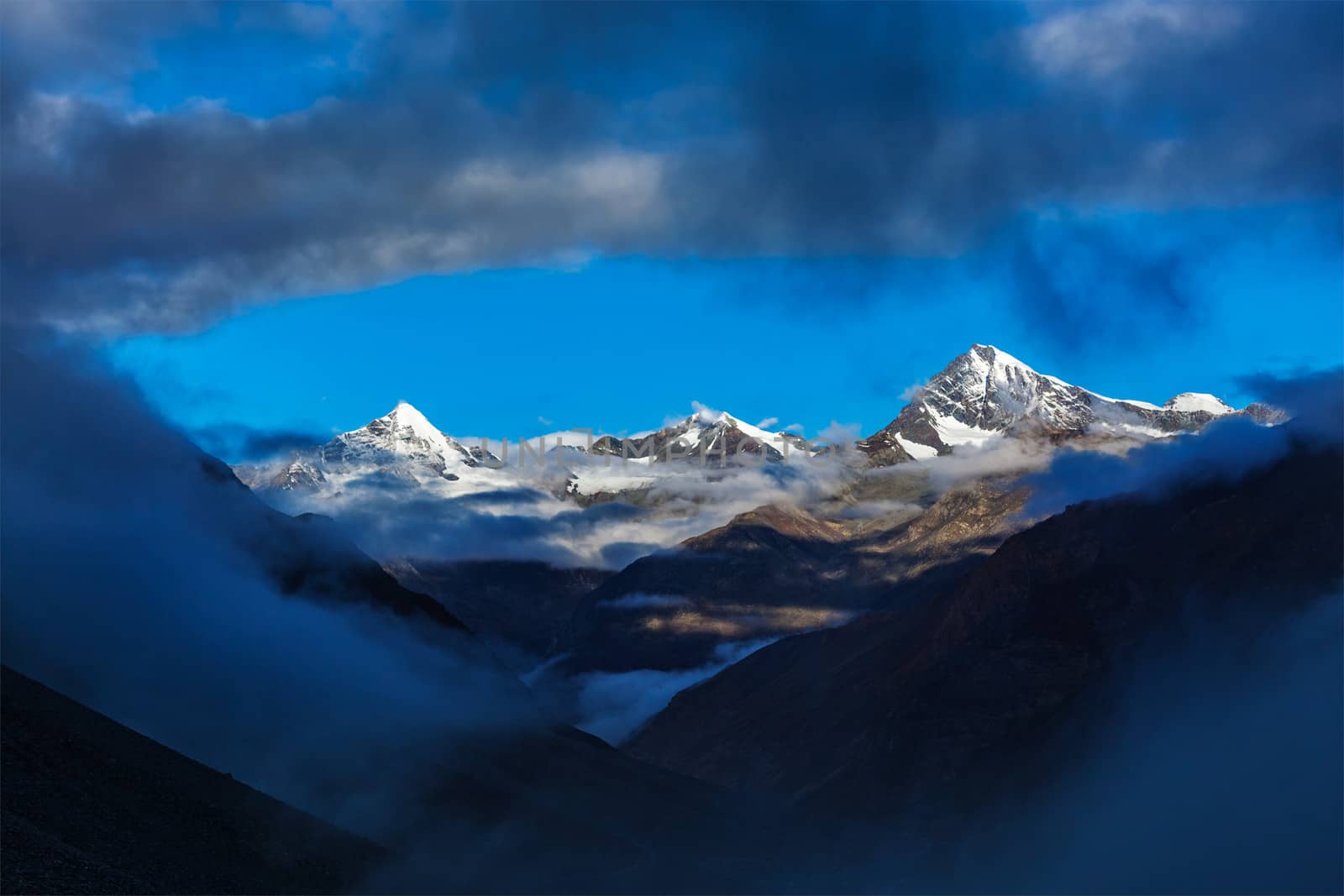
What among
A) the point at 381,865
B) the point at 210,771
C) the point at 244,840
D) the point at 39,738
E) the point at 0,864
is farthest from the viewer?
the point at 381,865

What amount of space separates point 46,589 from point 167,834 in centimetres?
8392

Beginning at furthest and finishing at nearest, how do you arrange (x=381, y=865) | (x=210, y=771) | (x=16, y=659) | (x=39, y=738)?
(x=16, y=659)
(x=381, y=865)
(x=210, y=771)
(x=39, y=738)

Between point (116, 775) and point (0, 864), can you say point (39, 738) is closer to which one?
point (116, 775)

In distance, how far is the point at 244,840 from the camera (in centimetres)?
13075

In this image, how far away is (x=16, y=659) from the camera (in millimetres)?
172375

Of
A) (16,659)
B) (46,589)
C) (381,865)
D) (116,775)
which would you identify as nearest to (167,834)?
(116,775)

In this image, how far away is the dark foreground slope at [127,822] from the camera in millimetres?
101562

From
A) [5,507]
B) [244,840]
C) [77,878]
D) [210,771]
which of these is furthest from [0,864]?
[5,507]

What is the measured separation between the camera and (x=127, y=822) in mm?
119250

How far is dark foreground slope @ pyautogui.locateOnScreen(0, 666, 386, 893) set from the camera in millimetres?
101562

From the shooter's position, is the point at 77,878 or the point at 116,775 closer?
the point at 77,878

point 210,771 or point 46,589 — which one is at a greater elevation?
point 46,589

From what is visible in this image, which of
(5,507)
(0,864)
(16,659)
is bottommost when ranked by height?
(0,864)

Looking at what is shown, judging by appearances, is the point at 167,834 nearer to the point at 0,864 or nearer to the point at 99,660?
the point at 0,864
